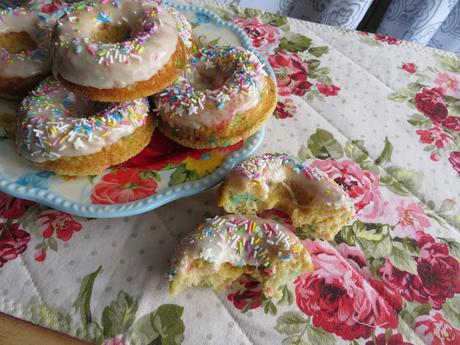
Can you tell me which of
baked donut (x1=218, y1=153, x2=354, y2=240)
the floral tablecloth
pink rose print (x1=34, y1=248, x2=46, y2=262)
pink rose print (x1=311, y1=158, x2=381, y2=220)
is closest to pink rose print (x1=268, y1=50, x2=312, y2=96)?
the floral tablecloth

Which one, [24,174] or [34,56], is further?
[34,56]

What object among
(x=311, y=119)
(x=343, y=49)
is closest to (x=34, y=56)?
(x=311, y=119)

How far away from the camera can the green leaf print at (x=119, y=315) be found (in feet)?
2.32

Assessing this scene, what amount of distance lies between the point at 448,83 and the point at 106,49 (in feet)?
3.42

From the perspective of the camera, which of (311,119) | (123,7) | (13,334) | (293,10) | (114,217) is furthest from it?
(293,10)

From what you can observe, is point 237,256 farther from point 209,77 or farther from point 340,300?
point 209,77

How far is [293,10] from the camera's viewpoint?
1700mm

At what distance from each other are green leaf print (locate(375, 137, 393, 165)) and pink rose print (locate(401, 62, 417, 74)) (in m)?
0.35

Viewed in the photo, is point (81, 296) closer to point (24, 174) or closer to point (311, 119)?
point (24, 174)

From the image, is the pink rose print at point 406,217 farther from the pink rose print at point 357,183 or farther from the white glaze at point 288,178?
the white glaze at point 288,178

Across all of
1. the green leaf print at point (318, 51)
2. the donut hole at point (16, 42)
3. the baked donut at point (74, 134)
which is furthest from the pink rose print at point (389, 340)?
the donut hole at point (16, 42)

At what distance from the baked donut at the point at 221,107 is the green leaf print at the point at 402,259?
0.40 metres

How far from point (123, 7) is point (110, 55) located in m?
0.19

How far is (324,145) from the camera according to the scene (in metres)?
1.03
